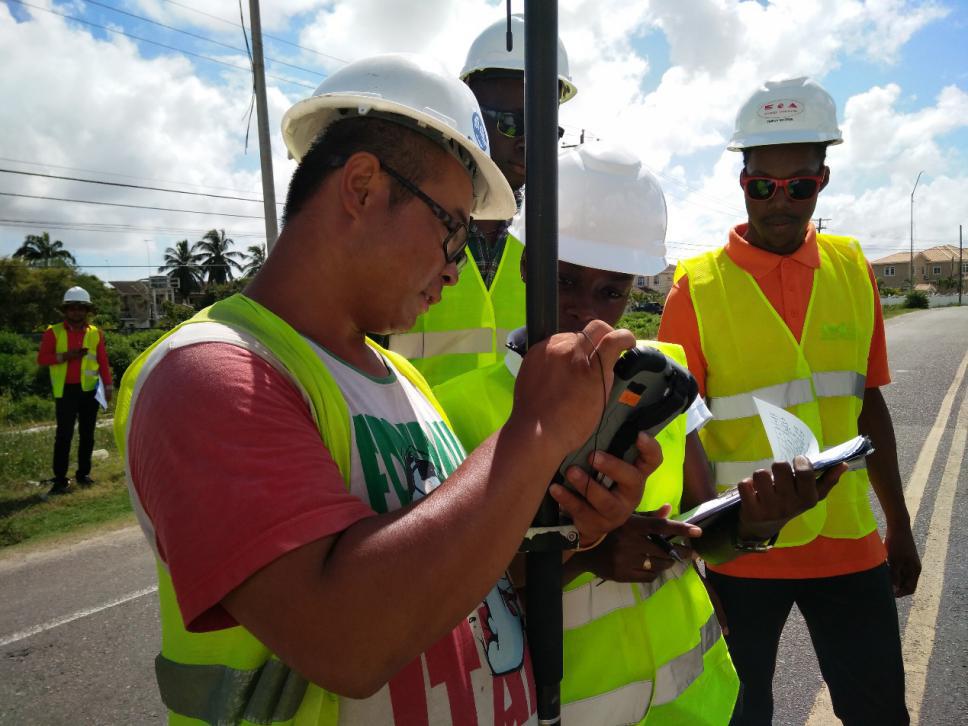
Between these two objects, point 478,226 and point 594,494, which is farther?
point 478,226

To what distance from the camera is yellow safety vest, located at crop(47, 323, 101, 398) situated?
816cm

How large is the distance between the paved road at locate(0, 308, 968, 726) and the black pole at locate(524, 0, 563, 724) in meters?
2.48

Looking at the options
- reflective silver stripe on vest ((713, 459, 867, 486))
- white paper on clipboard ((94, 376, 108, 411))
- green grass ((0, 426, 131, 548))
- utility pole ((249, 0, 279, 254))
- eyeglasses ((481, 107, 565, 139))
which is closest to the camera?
reflective silver stripe on vest ((713, 459, 867, 486))

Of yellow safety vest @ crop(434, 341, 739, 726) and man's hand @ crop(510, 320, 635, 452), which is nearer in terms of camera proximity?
man's hand @ crop(510, 320, 635, 452)

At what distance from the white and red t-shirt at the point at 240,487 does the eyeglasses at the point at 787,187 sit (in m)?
2.00

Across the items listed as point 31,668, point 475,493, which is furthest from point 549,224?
point 31,668

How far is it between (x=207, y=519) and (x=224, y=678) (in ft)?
1.14

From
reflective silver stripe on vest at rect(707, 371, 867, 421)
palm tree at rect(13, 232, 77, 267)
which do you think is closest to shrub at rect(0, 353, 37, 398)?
reflective silver stripe on vest at rect(707, 371, 867, 421)

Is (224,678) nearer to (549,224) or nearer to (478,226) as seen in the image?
(549,224)

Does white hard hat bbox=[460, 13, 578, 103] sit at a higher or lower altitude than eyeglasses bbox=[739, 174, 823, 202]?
higher

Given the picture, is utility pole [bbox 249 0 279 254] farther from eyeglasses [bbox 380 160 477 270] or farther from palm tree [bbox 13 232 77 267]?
palm tree [bbox 13 232 77 267]

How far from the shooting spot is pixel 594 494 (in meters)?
1.13

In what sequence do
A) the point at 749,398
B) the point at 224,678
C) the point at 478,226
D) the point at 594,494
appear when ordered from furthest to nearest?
the point at 478,226 < the point at 749,398 < the point at 594,494 < the point at 224,678

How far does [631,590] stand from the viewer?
162 cm
